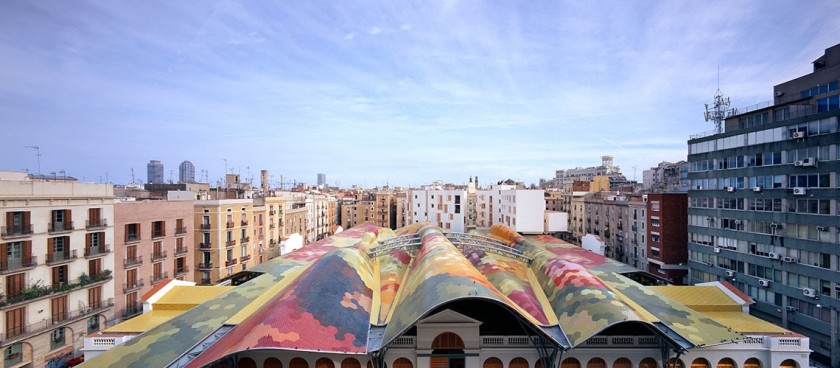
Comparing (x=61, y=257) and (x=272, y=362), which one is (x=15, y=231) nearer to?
(x=61, y=257)

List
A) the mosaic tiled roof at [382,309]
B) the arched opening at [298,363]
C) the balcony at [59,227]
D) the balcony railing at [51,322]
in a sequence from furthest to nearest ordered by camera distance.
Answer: the balcony at [59,227] → the balcony railing at [51,322] → the arched opening at [298,363] → the mosaic tiled roof at [382,309]

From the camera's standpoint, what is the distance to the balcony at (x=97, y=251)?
130 ft

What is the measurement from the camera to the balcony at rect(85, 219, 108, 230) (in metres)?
40.0

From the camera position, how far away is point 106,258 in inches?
1633

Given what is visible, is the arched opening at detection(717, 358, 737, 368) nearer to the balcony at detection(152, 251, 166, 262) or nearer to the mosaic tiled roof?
the mosaic tiled roof

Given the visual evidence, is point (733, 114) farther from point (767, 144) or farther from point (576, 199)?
point (576, 199)

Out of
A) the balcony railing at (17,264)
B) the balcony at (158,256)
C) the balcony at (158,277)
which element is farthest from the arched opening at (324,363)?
the balcony at (158,256)

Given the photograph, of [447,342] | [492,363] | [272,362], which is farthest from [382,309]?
[492,363]

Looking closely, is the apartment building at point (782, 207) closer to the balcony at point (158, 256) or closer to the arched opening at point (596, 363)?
the arched opening at point (596, 363)

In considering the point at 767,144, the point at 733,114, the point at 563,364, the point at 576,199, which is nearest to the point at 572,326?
the point at 563,364

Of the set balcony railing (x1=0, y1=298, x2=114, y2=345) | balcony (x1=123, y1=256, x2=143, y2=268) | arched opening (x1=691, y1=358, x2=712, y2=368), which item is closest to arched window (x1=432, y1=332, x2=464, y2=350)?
arched opening (x1=691, y1=358, x2=712, y2=368)

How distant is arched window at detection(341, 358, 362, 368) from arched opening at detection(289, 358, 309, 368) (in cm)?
242

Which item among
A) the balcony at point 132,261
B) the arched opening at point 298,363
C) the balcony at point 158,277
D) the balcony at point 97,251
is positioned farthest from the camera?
the balcony at point 158,277

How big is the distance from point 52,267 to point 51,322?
16.2 feet
